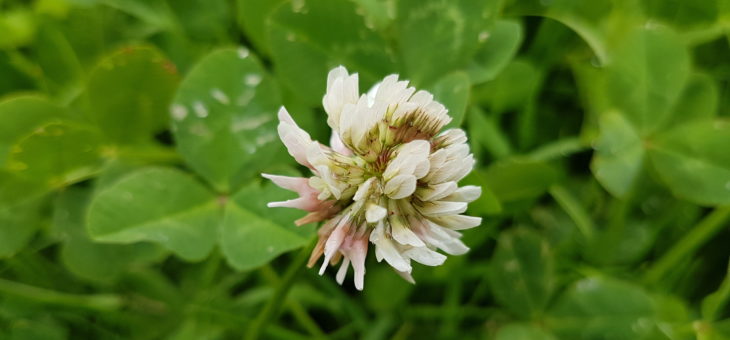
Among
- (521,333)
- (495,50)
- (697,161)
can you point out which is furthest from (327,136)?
(697,161)

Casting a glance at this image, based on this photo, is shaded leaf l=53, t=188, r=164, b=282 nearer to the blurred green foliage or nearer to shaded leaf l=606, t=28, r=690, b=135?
the blurred green foliage

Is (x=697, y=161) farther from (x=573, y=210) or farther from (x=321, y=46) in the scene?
(x=321, y=46)

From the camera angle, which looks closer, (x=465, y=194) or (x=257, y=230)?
(x=465, y=194)

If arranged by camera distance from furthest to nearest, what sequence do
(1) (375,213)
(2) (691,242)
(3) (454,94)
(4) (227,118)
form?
(2) (691,242) → (4) (227,118) → (3) (454,94) → (1) (375,213)

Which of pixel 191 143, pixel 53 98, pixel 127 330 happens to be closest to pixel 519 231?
pixel 191 143

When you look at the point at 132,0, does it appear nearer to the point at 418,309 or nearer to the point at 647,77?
the point at 418,309

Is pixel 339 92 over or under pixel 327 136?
over
